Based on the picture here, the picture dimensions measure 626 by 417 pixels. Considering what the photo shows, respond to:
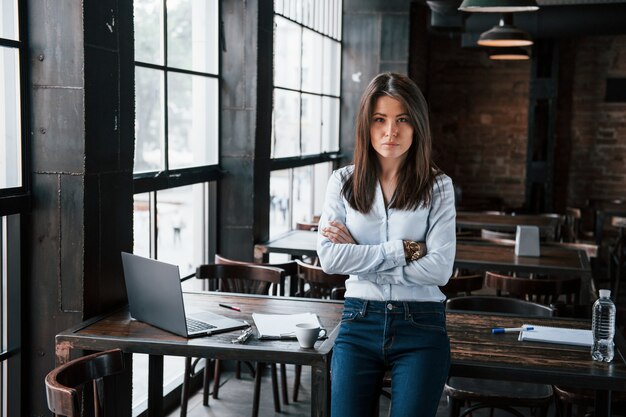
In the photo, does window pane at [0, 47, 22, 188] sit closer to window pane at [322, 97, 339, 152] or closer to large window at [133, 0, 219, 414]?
large window at [133, 0, 219, 414]

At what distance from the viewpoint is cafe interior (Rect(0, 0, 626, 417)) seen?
118 inches

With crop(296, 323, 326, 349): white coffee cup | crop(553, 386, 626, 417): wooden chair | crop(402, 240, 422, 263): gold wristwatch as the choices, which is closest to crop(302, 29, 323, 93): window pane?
crop(553, 386, 626, 417): wooden chair

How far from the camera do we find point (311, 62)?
7148 millimetres

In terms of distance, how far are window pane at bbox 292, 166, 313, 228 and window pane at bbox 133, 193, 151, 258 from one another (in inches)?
102

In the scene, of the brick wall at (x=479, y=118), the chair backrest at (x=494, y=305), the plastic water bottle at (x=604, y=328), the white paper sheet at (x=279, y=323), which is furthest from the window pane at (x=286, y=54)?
the brick wall at (x=479, y=118)

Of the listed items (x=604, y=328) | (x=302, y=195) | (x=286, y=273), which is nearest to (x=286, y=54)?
(x=302, y=195)

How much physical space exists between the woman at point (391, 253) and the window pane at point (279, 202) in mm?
3782

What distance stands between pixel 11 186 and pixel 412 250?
1.58m

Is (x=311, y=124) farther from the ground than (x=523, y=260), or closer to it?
farther from the ground

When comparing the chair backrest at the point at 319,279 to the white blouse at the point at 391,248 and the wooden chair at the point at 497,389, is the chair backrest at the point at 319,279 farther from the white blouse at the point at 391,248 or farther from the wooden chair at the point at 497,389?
the white blouse at the point at 391,248

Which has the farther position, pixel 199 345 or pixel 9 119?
pixel 9 119

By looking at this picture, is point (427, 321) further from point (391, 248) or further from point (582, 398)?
point (582, 398)

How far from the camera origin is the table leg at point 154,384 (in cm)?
319

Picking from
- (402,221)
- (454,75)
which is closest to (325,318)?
(402,221)
